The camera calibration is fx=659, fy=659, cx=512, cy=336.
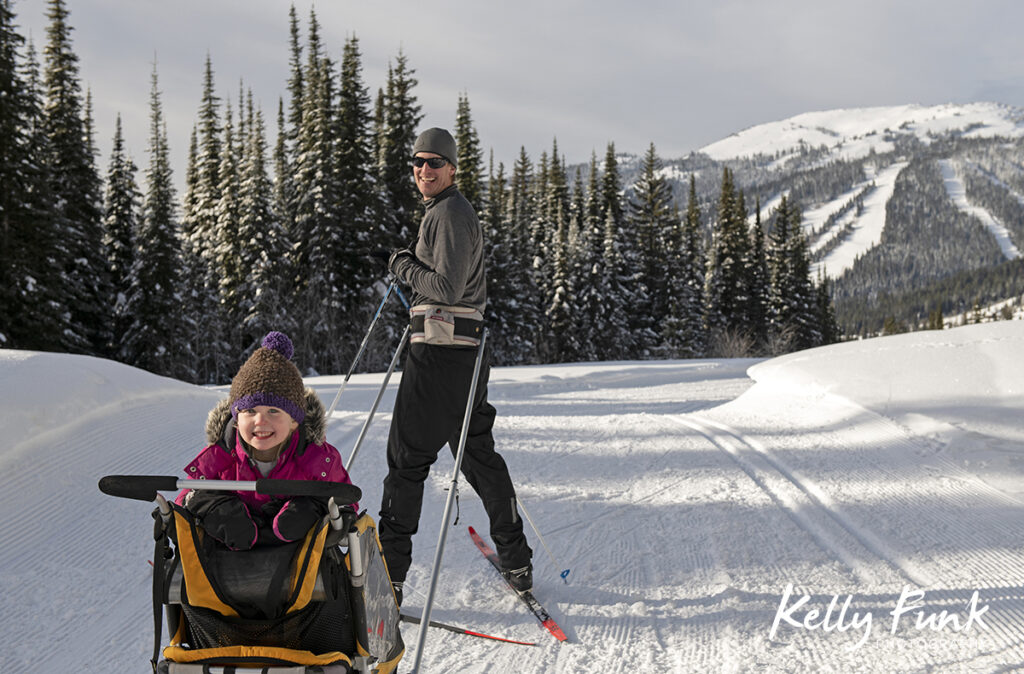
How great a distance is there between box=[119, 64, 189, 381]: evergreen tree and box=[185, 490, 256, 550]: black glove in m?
32.0

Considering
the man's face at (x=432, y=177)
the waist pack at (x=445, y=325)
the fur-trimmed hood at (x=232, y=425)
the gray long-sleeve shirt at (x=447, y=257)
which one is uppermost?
the man's face at (x=432, y=177)

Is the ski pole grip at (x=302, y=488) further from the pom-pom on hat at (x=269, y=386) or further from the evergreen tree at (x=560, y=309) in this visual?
the evergreen tree at (x=560, y=309)

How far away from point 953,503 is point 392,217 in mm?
30998

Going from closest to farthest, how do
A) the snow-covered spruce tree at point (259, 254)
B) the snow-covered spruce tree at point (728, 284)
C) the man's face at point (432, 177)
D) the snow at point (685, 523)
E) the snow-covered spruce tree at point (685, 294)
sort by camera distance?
the snow at point (685, 523)
the man's face at point (432, 177)
the snow-covered spruce tree at point (259, 254)
the snow-covered spruce tree at point (685, 294)
the snow-covered spruce tree at point (728, 284)

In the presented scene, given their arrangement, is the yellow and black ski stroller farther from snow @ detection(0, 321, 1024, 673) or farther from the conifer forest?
the conifer forest

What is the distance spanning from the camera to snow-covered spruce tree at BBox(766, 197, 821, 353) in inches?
2112

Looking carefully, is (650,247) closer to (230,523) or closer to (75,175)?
(75,175)

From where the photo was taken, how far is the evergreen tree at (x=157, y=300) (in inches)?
1245

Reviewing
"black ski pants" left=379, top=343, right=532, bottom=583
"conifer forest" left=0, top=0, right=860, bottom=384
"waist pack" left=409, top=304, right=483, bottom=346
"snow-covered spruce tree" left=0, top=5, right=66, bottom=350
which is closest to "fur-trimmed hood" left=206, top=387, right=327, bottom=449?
"black ski pants" left=379, top=343, right=532, bottom=583

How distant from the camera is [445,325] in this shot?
329 cm

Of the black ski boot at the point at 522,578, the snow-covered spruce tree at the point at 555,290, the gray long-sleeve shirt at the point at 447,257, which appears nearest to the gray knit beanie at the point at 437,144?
the gray long-sleeve shirt at the point at 447,257

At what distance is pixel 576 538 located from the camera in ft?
14.5

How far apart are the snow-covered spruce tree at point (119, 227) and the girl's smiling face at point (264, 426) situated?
34.7 m

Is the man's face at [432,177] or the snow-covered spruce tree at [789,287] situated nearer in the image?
the man's face at [432,177]
